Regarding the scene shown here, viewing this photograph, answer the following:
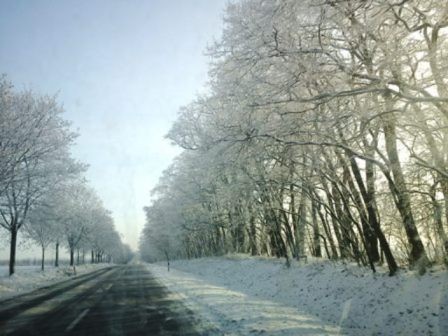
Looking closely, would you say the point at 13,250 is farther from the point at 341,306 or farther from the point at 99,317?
the point at 341,306

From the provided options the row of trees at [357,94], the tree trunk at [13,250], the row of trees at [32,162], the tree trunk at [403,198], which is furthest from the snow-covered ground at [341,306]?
the tree trunk at [13,250]

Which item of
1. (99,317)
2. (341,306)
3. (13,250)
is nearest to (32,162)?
(13,250)

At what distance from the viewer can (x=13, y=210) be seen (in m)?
30.2

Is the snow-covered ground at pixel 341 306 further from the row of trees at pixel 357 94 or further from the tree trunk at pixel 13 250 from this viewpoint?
the tree trunk at pixel 13 250

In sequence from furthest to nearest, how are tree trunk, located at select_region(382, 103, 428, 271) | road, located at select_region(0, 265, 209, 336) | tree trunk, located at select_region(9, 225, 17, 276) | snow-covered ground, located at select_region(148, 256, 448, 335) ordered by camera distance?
tree trunk, located at select_region(9, 225, 17, 276) < tree trunk, located at select_region(382, 103, 428, 271) < road, located at select_region(0, 265, 209, 336) < snow-covered ground, located at select_region(148, 256, 448, 335)

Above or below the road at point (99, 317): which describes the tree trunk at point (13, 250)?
above

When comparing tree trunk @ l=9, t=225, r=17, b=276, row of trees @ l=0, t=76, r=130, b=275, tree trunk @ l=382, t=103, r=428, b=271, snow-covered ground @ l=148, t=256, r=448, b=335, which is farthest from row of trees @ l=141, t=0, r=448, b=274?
tree trunk @ l=9, t=225, r=17, b=276

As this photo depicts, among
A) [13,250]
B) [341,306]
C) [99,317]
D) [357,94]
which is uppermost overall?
[357,94]

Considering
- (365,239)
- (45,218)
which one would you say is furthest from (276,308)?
(45,218)

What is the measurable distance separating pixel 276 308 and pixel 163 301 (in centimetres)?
486

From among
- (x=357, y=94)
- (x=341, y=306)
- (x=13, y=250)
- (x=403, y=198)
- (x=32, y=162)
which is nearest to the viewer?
(x=357, y=94)

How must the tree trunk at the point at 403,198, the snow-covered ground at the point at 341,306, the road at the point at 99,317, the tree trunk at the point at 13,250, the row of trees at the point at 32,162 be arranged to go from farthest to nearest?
the tree trunk at the point at 13,250 → the row of trees at the point at 32,162 → the tree trunk at the point at 403,198 → the road at the point at 99,317 → the snow-covered ground at the point at 341,306

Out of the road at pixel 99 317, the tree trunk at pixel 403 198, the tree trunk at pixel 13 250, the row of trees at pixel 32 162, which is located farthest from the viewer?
the tree trunk at pixel 13 250

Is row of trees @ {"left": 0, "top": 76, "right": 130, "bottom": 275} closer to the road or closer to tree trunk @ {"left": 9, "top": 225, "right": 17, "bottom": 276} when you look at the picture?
tree trunk @ {"left": 9, "top": 225, "right": 17, "bottom": 276}
